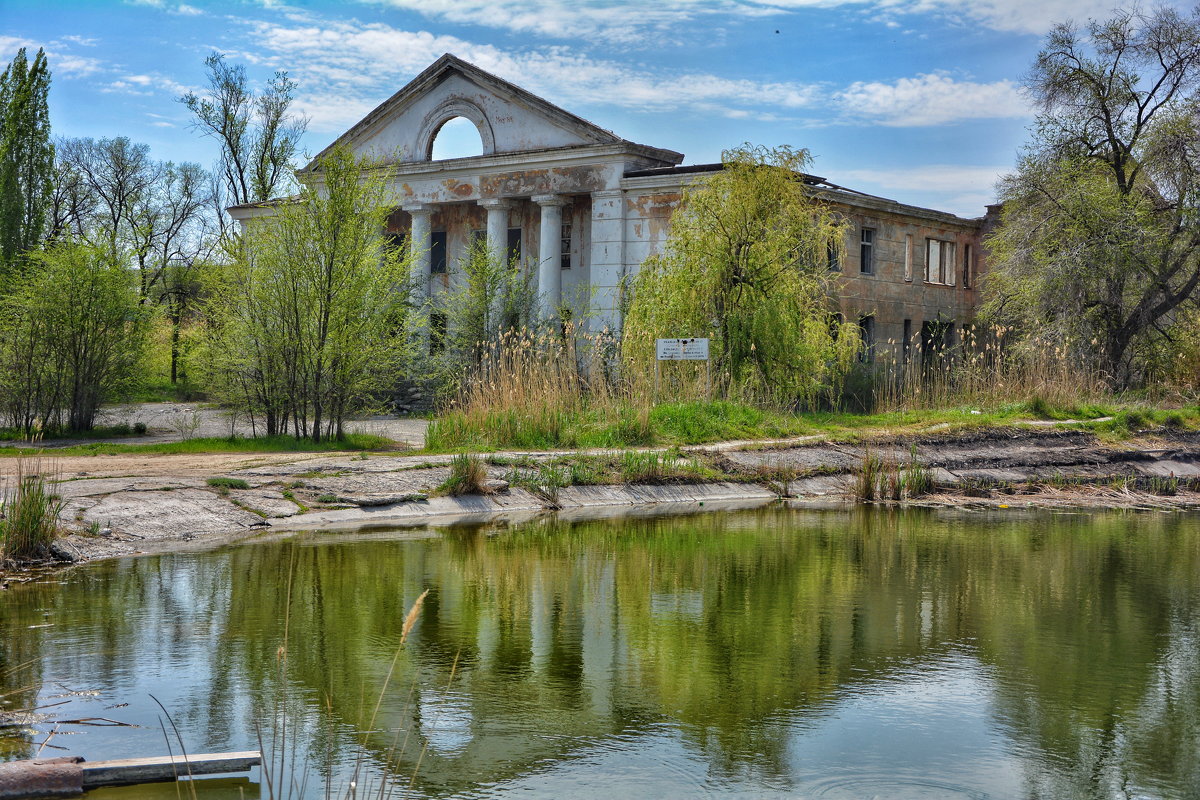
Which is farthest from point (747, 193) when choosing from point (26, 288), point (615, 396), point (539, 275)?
point (26, 288)

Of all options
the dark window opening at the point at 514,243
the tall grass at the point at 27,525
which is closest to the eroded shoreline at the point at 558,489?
the tall grass at the point at 27,525

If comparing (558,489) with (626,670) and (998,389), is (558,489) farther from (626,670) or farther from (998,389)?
(998,389)

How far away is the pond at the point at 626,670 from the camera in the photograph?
17.7 feet

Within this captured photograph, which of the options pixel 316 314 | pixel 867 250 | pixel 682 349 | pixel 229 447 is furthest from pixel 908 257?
pixel 229 447

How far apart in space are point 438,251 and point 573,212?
230 inches

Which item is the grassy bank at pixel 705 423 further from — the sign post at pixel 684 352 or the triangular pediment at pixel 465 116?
the triangular pediment at pixel 465 116

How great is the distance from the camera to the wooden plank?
492cm

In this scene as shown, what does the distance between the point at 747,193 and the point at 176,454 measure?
12.4 m

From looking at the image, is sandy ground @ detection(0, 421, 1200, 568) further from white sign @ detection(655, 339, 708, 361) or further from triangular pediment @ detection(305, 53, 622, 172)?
triangular pediment @ detection(305, 53, 622, 172)

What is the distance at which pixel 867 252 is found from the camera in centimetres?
3525

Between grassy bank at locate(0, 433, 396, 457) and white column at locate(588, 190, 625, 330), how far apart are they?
1356 centimetres

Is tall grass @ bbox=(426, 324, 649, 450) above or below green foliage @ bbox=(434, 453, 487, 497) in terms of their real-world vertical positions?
above

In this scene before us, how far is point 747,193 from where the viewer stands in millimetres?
24266

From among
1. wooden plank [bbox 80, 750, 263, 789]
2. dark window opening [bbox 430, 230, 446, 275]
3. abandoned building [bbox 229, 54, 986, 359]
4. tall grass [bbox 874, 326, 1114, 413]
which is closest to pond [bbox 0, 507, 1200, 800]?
wooden plank [bbox 80, 750, 263, 789]
